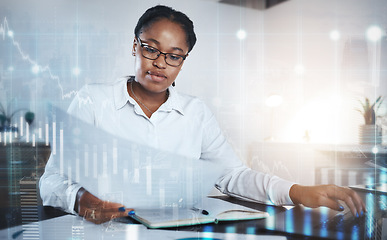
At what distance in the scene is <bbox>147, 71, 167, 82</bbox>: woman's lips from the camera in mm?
1295

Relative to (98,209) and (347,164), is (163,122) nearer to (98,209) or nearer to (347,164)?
(98,209)

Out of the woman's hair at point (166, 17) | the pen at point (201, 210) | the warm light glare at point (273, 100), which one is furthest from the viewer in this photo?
the warm light glare at point (273, 100)

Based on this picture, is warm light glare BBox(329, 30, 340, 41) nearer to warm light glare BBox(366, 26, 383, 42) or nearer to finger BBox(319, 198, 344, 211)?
A: warm light glare BBox(366, 26, 383, 42)

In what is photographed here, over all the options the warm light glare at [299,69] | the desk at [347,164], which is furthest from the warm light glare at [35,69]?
the desk at [347,164]

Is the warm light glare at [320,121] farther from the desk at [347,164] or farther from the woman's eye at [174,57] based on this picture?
the woman's eye at [174,57]

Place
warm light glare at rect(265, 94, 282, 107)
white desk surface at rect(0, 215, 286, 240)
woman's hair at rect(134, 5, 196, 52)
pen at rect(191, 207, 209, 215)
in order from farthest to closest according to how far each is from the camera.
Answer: warm light glare at rect(265, 94, 282, 107) < woman's hair at rect(134, 5, 196, 52) < pen at rect(191, 207, 209, 215) < white desk surface at rect(0, 215, 286, 240)

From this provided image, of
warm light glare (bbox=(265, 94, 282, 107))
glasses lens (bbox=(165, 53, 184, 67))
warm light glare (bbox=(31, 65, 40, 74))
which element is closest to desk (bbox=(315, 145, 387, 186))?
warm light glare (bbox=(265, 94, 282, 107))

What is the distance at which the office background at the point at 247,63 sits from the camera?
130cm

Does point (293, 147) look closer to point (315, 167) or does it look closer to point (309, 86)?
point (315, 167)

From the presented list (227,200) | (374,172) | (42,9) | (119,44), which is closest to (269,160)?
(227,200)

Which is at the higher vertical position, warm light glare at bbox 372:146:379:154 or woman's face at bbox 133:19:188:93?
woman's face at bbox 133:19:188:93

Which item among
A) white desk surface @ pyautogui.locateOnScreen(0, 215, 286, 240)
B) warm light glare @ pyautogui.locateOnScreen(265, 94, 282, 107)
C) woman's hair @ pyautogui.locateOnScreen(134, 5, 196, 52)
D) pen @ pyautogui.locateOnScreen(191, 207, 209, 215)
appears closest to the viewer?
white desk surface @ pyautogui.locateOnScreen(0, 215, 286, 240)

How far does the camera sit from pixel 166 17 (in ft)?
4.25

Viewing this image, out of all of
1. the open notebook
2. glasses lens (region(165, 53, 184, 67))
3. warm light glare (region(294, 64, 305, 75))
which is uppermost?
glasses lens (region(165, 53, 184, 67))
